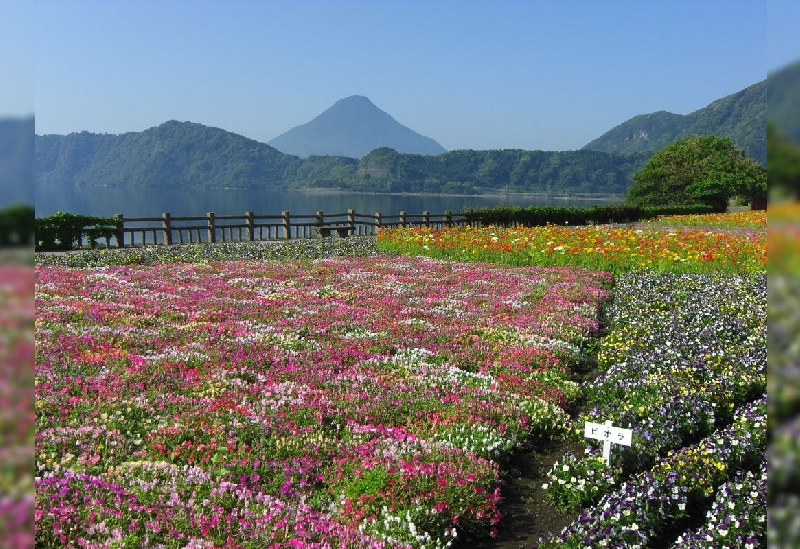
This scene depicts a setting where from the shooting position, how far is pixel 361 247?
97.2 feet

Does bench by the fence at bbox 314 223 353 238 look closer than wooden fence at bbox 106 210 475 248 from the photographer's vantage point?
No

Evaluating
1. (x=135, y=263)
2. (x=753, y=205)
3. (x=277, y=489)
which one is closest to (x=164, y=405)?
(x=277, y=489)

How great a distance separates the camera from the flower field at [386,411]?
5547 millimetres

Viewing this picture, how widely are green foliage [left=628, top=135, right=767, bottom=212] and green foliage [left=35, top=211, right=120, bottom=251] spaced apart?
64342mm

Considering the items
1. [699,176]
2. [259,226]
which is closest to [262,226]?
[259,226]

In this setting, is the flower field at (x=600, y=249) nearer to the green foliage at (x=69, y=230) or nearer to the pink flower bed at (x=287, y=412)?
the pink flower bed at (x=287, y=412)

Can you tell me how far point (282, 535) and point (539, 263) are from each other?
20.1m

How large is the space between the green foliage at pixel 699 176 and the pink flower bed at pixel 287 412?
68.1 metres

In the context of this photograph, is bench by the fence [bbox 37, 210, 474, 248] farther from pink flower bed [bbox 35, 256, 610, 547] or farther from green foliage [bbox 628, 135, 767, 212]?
green foliage [bbox 628, 135, 767, 212]

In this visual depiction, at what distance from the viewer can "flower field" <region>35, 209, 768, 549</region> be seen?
218 inches

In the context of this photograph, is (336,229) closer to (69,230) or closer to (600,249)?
(69,230)

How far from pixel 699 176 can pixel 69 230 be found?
7136 cm
